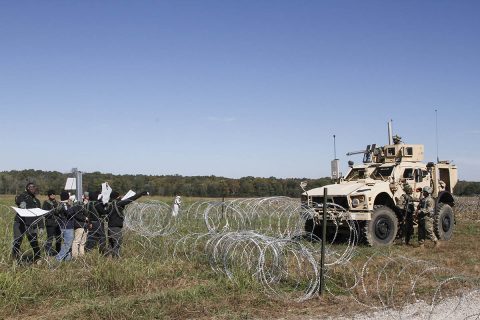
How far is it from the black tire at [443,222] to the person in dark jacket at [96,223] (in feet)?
27.5

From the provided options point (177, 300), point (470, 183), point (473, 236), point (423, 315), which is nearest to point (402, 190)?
point (473, 236)

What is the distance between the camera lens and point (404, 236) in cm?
1451

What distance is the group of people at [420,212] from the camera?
1277cm

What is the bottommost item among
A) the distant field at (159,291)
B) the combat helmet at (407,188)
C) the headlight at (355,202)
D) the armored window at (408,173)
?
the distant field at (159,291)

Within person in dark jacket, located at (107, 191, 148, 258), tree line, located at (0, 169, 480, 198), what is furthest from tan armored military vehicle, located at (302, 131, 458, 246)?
tree line, located at (0, 169, 480, 198)

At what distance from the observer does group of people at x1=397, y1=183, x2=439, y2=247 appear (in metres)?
12.8

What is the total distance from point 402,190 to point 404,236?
157cm

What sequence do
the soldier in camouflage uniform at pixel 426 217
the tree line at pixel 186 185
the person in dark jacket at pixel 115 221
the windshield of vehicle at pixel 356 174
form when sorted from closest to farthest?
the person in dark jacket at pixel 115 221, the soldier in camouflage uniform at pixel 426 217, the windshield of vehicle at pixel 356 174, the tree line at pixel 186 185

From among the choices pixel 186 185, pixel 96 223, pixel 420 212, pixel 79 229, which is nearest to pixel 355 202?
pixel 420 212

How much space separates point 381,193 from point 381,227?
0.99 m

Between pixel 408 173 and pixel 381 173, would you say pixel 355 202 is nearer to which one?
pixel 381 173

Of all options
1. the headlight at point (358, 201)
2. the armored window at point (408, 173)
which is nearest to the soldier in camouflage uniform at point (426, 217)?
the armored window at point (408, 173)

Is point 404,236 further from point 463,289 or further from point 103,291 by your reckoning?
point 103,291

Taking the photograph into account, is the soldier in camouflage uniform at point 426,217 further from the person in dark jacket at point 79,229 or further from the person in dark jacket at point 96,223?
A: the person in dark jacket at point 79,229
